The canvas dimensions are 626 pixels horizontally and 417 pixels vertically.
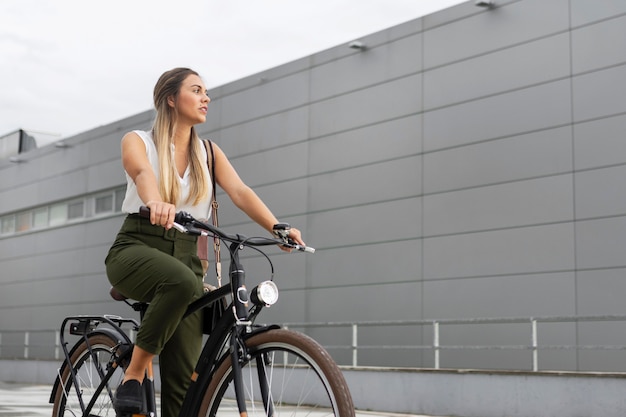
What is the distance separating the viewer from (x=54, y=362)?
2192 centimetres

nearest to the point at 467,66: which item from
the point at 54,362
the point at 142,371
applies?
the point at 54,362

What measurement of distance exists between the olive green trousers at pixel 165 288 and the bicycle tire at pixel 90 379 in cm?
28

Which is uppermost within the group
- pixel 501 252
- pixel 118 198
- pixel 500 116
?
pixel 500 116

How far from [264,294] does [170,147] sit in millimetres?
928

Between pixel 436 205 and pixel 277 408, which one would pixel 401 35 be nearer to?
pixel 436 205

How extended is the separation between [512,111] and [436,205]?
2203 mm

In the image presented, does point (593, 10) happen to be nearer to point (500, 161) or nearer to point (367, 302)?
point (500, 161)

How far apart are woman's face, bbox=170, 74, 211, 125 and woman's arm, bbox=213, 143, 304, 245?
0.74 ft

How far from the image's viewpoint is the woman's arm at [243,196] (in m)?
4.00

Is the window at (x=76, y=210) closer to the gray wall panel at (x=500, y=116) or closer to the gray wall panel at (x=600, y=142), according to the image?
the gray wall panel at (x=500, y=116)

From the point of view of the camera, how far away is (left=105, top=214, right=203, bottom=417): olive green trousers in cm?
366

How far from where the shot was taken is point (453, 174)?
1664cm

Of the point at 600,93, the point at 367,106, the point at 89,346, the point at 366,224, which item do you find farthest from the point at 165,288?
the point at 367,106

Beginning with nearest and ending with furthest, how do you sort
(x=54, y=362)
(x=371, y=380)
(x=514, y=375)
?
(x=514, y=375)
(x=371, y=380)
(x=54, y=362)
